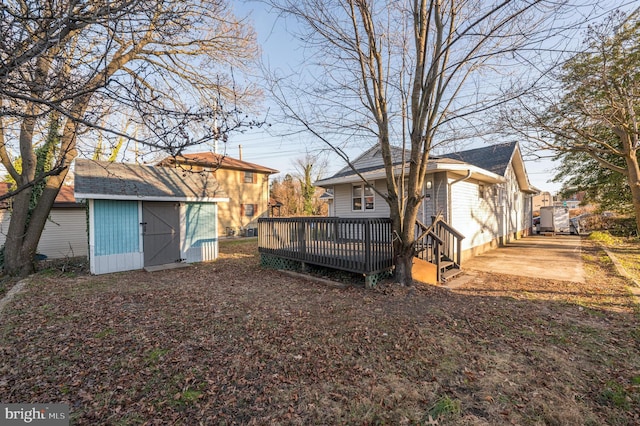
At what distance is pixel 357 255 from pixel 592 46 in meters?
9.45

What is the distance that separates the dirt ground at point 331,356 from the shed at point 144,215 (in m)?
2.80

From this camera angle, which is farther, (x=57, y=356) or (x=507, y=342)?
(x=507, y=342)

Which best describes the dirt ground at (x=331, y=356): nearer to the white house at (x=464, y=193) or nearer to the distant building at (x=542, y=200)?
the white house at (x=464, y=193)

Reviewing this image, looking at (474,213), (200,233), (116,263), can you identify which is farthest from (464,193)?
(116,263)

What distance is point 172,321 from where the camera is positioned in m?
4.42

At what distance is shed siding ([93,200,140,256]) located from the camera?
8333 millimetres

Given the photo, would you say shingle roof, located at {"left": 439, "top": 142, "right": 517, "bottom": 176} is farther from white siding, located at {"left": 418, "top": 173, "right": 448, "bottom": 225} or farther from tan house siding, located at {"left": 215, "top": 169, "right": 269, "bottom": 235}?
tan house siding, located at {"left": 215, "top": 169, "right": 269, "bottom": 235}

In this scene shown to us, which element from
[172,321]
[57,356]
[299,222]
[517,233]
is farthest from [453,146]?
[517,233]

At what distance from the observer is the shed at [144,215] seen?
8359 mm

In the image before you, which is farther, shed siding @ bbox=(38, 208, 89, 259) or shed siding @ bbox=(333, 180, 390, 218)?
shed siding @ bbox=(38, 208, 89, 259)

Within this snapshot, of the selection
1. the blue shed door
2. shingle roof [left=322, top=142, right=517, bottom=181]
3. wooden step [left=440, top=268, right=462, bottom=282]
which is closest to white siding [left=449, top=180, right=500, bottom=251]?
shingle roof [left=322, top=142, right=517, bottom=181]

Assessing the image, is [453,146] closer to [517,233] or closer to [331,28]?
[331,28]

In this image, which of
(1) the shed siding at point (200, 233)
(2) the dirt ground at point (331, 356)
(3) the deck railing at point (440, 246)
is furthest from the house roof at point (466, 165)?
(1) the shed siding at point (200, 233)

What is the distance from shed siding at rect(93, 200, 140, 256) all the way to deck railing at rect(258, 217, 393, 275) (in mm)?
4480
